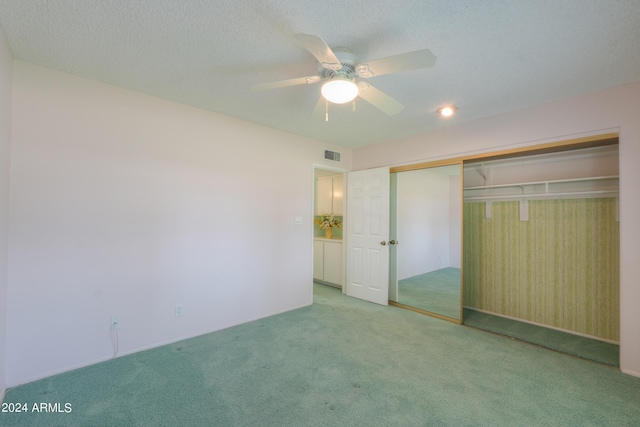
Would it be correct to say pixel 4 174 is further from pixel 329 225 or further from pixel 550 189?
pixel 550 189

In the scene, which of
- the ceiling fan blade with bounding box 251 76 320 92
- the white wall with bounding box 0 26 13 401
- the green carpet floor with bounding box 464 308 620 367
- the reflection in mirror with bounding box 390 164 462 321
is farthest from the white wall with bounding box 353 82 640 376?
the white wall with bounding box 0 26 13 401

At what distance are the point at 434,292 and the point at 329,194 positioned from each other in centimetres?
263

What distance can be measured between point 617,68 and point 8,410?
509 cm

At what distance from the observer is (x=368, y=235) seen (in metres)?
4.37

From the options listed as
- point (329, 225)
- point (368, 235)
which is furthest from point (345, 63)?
point (329, 225)

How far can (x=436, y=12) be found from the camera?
5.25ft

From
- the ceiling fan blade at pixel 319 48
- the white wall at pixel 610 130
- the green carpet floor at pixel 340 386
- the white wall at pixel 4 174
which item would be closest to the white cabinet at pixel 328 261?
the green carpet floor at pixel 340 386

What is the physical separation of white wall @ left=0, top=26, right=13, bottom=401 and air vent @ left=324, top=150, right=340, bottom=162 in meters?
3.34

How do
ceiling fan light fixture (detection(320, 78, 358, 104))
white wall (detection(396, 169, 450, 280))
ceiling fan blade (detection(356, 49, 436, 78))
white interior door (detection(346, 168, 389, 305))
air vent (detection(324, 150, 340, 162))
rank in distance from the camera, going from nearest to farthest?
ceiling fan blade (detection(356, 49, 436, 78)) → ceiling fan light fixture (detection(320, 78, 358, 104)) → white interior door (detection(346, 168, 389, 305)) → air vent (detection(324, 150, 340, 162)) → white wall (detection(396, 169, 450, 280))

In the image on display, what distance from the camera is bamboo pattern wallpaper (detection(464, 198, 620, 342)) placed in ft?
9.69

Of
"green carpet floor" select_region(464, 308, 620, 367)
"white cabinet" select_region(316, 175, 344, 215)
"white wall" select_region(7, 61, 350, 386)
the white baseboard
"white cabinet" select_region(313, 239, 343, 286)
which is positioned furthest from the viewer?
"white cabinet" select_region(316, 175, 344, 215)

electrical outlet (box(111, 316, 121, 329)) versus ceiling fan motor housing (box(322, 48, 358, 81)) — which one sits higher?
ceiling fan motor housing (box(322, 48, 358, 81))

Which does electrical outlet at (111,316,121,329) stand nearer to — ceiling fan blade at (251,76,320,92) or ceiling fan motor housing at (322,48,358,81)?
ceiling fan blade at (251,76,320,92)

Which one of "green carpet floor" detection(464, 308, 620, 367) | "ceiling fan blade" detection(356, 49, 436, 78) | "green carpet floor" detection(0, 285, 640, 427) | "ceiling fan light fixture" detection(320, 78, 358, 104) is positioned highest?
"ceiling fan blade" detection(356, 49, 436, 78)
